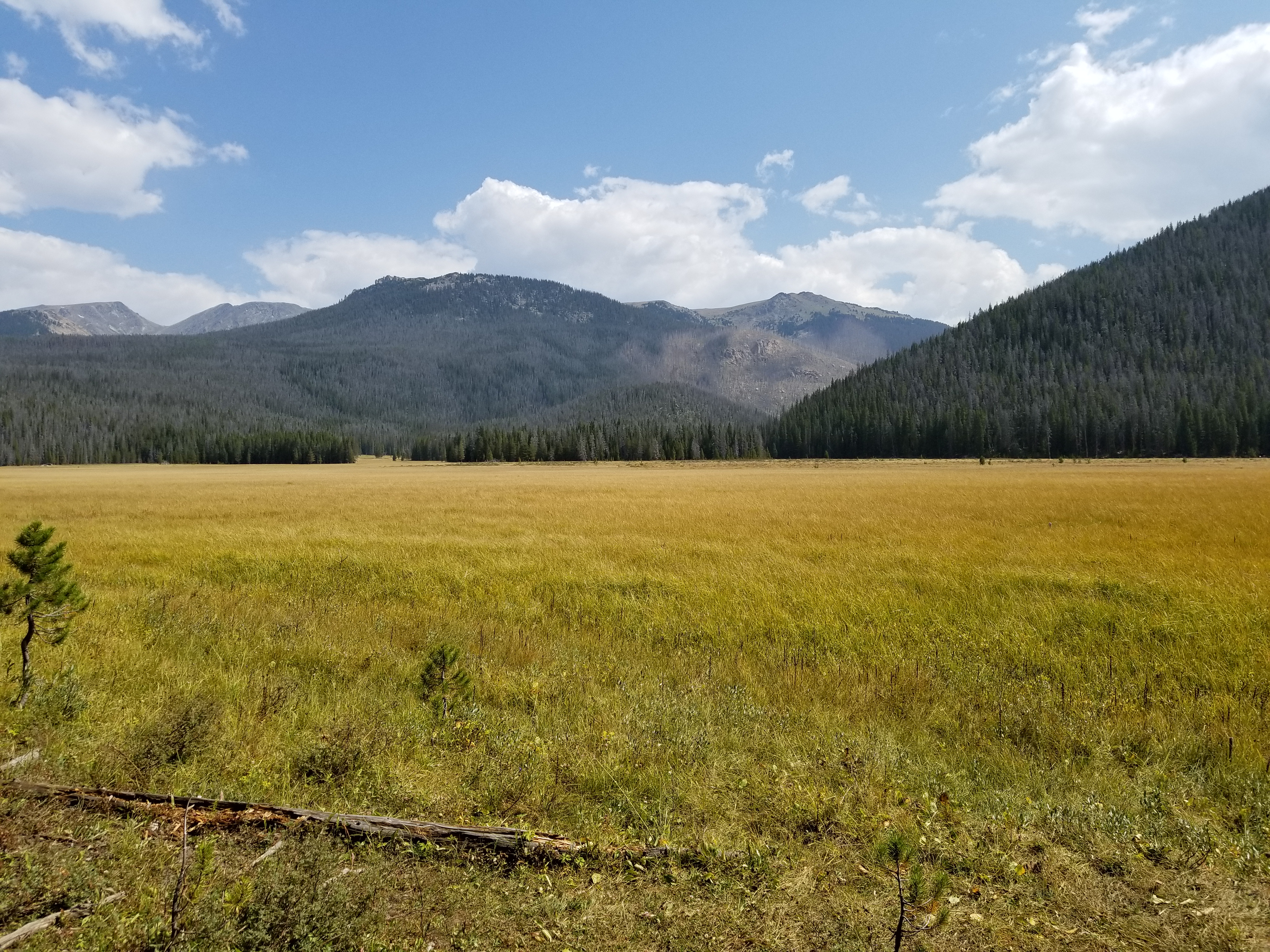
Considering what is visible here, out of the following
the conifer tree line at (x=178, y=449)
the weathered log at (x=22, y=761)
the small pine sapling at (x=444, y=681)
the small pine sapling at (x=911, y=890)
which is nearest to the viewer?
the small pine sapling at (x=911, y=890)

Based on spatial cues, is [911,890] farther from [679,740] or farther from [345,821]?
[345,821]

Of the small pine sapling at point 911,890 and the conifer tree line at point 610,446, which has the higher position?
the conifer tree line at point 610,446

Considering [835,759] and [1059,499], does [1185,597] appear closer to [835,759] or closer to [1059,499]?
[835,759]

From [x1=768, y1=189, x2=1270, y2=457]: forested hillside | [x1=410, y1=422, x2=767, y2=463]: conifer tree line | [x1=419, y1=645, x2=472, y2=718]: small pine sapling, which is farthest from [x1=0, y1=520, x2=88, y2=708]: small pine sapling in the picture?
[x1=768, y1=189, x2=1270, y2=457]: forested hillside

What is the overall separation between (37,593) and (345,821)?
259 inches

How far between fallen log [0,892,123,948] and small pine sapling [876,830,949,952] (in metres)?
5.41

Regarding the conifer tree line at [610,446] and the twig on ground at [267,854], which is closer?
the twig on ground at [267,854]

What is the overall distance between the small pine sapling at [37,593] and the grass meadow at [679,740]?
0.65 meters

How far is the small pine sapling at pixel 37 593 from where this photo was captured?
7.93 m

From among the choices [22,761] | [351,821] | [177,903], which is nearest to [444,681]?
[351,821]

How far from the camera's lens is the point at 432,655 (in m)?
9.23

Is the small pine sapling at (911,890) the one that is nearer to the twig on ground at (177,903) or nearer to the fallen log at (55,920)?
the twig on ground at (177,903)

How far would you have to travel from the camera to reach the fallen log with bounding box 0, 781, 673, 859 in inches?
Result: 210

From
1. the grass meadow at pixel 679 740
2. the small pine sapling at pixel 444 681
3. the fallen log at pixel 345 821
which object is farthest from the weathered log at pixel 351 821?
the small pine sapling at pixel 444 681
